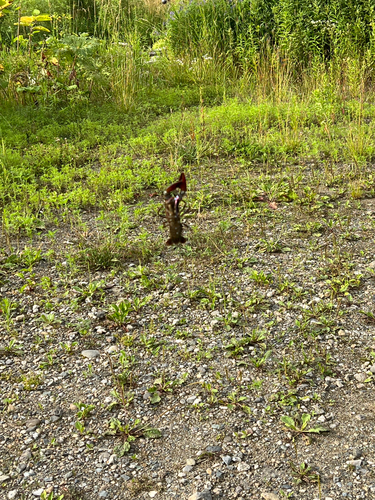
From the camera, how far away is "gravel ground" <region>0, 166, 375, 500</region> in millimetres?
2334

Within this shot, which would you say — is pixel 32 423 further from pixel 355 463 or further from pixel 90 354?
pixel 355 463

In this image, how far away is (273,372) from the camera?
9.27ft

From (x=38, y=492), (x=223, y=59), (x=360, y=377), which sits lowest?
(x=38, y=492)

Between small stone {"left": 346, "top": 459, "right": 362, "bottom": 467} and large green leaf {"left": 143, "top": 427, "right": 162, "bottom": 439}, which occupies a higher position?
large green leaf {"left": 143, "top": 427, "right": 162, "bottom": 439}

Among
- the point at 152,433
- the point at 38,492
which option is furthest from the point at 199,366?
the point at 38,492

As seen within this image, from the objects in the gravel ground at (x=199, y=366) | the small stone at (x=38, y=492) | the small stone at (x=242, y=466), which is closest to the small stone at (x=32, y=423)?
the gravel ground at (x=199, y=366)

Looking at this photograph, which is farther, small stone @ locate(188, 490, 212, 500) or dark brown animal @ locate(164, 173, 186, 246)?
dark brown animal @ locate(164, 173, 186, 246)

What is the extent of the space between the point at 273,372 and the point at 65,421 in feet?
3.42

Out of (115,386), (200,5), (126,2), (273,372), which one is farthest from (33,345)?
(126,2)

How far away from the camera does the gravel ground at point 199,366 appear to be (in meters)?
2.33

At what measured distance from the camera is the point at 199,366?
9.52 feet

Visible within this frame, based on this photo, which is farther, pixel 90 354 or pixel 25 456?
pixel 90 354

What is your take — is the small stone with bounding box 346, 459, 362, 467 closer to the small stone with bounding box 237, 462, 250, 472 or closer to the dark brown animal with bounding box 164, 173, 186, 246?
the small stone with bounding box 237, 462, 250, 472

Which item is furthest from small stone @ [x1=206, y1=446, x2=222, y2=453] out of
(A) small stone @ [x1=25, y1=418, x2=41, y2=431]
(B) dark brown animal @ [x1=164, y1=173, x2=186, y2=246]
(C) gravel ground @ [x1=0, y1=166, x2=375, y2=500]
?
(B) dark brown animal @ [x1=164, y1=173, x2=186, y2=246]
